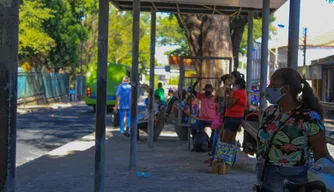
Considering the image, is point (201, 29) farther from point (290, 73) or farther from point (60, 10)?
point (60, 10)

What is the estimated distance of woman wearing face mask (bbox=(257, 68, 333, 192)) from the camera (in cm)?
365

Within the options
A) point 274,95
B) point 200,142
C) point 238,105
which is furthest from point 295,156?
point 200,142

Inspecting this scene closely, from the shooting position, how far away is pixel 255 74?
66.9 m

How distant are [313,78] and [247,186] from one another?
26564 mm

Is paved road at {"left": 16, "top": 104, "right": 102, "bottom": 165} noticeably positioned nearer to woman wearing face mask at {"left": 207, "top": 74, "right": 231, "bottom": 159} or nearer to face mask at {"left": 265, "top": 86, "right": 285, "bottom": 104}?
woman wearing face mask at {"left": 207, "top": 74, "right": 231, "bottom": 159}

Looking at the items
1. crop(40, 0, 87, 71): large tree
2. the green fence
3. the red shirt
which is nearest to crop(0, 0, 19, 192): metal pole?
the red shirt

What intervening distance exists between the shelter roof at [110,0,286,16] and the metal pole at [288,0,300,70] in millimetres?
4730

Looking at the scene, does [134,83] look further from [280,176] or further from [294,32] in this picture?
[280,176]

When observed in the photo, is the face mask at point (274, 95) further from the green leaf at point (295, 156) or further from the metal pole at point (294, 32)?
the metal pole at point (294, 32)

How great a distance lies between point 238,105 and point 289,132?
211 inches

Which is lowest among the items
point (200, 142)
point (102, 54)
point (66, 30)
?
point (200, 142)

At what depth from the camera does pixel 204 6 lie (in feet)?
39.8

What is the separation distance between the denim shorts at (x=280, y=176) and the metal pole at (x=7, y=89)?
72.1 inches

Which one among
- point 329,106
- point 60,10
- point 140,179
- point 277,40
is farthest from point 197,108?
point 277,40
